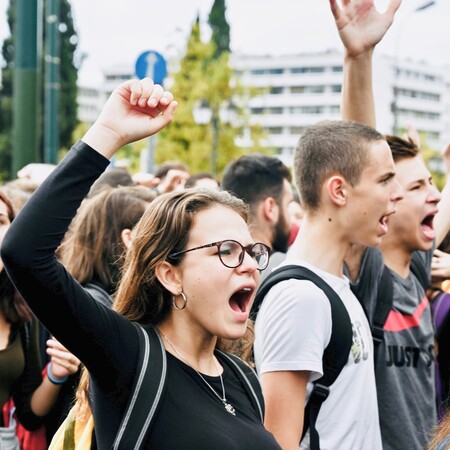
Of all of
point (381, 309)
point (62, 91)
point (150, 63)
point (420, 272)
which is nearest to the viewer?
point (381, 309)

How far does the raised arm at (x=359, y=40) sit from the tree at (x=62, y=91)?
40313mm

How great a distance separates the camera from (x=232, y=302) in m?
2.74

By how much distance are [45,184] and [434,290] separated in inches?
135

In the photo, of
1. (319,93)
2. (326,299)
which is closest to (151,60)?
(326,299)

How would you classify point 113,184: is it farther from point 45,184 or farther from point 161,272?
point 45,184

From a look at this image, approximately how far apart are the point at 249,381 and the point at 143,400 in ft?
1.68

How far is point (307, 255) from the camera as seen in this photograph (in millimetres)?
3596

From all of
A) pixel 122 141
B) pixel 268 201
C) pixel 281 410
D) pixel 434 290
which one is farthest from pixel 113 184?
pixel 122 141

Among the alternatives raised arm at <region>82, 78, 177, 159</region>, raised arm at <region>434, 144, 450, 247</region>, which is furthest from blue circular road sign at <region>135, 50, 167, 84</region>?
raised arm at <region>82, 78, 177, 159</region>

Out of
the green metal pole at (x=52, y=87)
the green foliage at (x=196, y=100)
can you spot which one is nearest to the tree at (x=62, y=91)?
the green foliage at (x=196, y=100)

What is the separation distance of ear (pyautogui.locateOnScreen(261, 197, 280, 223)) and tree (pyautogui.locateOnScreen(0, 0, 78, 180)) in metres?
38.9

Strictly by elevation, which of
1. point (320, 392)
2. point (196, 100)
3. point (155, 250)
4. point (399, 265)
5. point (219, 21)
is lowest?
point (196, 100)

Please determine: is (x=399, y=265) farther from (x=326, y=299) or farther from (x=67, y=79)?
(x=67, y=79)

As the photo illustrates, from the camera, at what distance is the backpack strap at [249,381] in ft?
9.12
